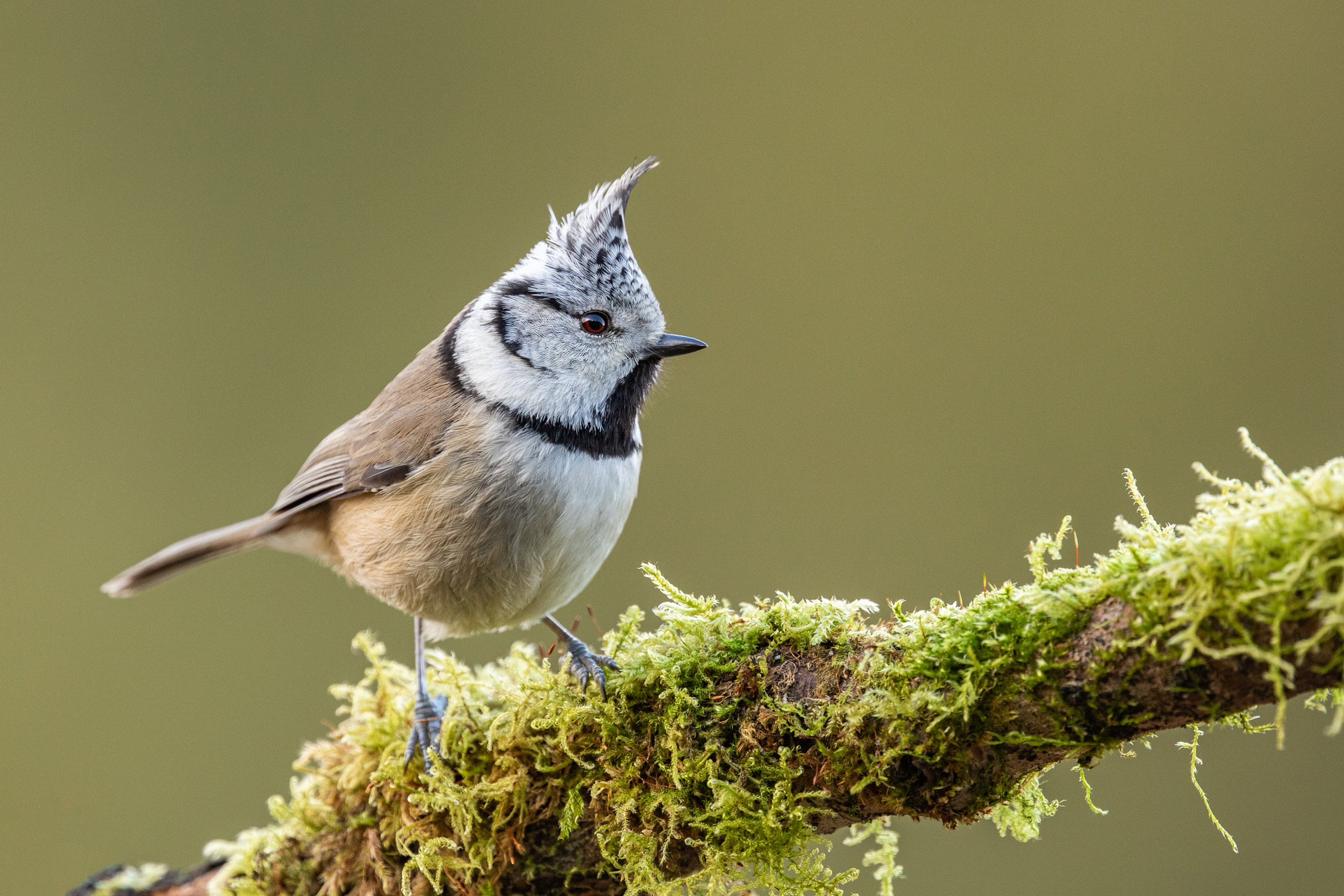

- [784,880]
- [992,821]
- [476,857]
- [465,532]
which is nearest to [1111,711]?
[992,821]

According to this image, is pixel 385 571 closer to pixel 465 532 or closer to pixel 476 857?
pixel 465 532

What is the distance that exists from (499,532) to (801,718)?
37.0 inches

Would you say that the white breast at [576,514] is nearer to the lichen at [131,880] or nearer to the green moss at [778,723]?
the green moss at [778,723]

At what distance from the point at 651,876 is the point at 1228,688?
3.13 feet

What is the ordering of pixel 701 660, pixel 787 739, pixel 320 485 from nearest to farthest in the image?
pixel 787 739 → pixel 701 660 → pixel 320 485

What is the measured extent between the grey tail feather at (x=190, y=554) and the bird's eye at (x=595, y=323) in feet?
3.56

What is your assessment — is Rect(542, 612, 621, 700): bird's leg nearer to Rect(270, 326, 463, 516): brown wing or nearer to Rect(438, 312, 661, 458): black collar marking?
Rect(438, 312, 661, 458): black collar marking

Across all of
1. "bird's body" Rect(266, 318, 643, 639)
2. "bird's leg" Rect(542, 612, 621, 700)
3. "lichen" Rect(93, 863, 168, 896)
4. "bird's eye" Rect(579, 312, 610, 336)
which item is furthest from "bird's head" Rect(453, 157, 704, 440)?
"lichen" Rect(93, 863, 168, 896)

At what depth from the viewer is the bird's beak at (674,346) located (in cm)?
238

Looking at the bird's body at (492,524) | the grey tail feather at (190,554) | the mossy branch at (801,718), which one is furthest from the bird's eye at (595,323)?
the grey tail feather at (190,554)

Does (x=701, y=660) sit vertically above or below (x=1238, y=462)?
below

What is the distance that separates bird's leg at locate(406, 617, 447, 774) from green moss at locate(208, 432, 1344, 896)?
1.3 inches

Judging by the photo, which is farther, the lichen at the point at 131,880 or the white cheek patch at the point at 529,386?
the white cheek patch at the point at 529,386

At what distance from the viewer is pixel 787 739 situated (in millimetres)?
1526
